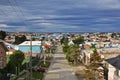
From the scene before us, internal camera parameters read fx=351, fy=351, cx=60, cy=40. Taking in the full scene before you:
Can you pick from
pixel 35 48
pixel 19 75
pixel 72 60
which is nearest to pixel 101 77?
pixel 19 75

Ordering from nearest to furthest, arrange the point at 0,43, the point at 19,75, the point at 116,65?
the point at 116,65, the point at 19,75, the point at 0,43

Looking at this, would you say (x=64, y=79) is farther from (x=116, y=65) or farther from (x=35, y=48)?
(x=35, y=48)

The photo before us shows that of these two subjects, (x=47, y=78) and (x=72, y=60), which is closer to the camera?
(x=47, y=78)

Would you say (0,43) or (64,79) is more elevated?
(0,43)

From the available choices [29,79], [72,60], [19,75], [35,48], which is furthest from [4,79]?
[35,48]

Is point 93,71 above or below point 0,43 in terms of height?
below

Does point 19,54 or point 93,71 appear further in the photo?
point 19,54

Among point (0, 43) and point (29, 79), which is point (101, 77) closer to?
point (29, 79)

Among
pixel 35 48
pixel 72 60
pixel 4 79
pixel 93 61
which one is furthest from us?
pixel 35 48

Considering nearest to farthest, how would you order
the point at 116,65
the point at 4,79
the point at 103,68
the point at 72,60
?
the point at 116,65
the point at 4,79
the point at 103,68
the point at 72,60
